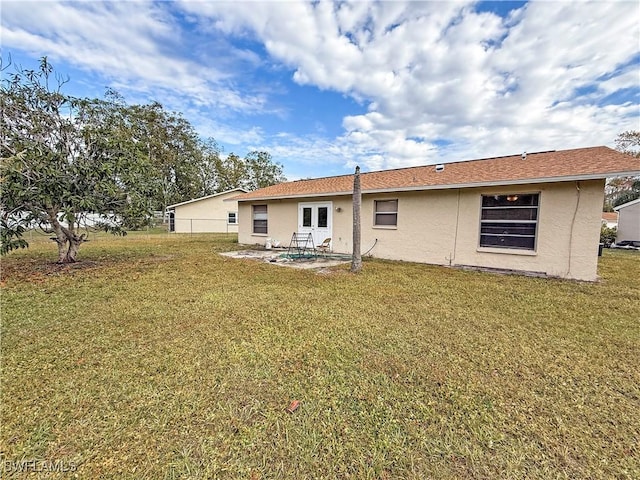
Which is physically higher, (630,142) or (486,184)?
(630,142)

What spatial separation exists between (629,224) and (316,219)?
20.1 metres

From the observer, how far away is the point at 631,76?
32.5 feet

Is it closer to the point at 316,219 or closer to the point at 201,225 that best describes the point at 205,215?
the point at 201,225

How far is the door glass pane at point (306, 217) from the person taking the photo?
37.5 ft

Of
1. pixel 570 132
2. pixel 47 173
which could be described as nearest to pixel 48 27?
pixel 47 173

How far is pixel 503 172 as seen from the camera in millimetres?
7523

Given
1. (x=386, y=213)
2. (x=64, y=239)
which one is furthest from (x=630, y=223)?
(x=64, y=239)

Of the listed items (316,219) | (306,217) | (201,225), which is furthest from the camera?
(201,225)

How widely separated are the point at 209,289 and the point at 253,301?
1262 millimetres

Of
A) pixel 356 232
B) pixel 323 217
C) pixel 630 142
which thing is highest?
pixel 630 142

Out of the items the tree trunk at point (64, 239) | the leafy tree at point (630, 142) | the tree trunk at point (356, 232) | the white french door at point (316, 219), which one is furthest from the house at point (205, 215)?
the leafy tree at point (630, 142)

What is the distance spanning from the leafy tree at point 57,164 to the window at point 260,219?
227 inches

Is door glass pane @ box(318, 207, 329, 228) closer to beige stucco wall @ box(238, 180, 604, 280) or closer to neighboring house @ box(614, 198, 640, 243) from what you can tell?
beige stucco wall @ box(238, 180, 604, 280)

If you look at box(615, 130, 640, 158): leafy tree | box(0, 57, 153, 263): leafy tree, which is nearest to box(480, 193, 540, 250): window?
box(0, 57, 153, 263): leafy tree
